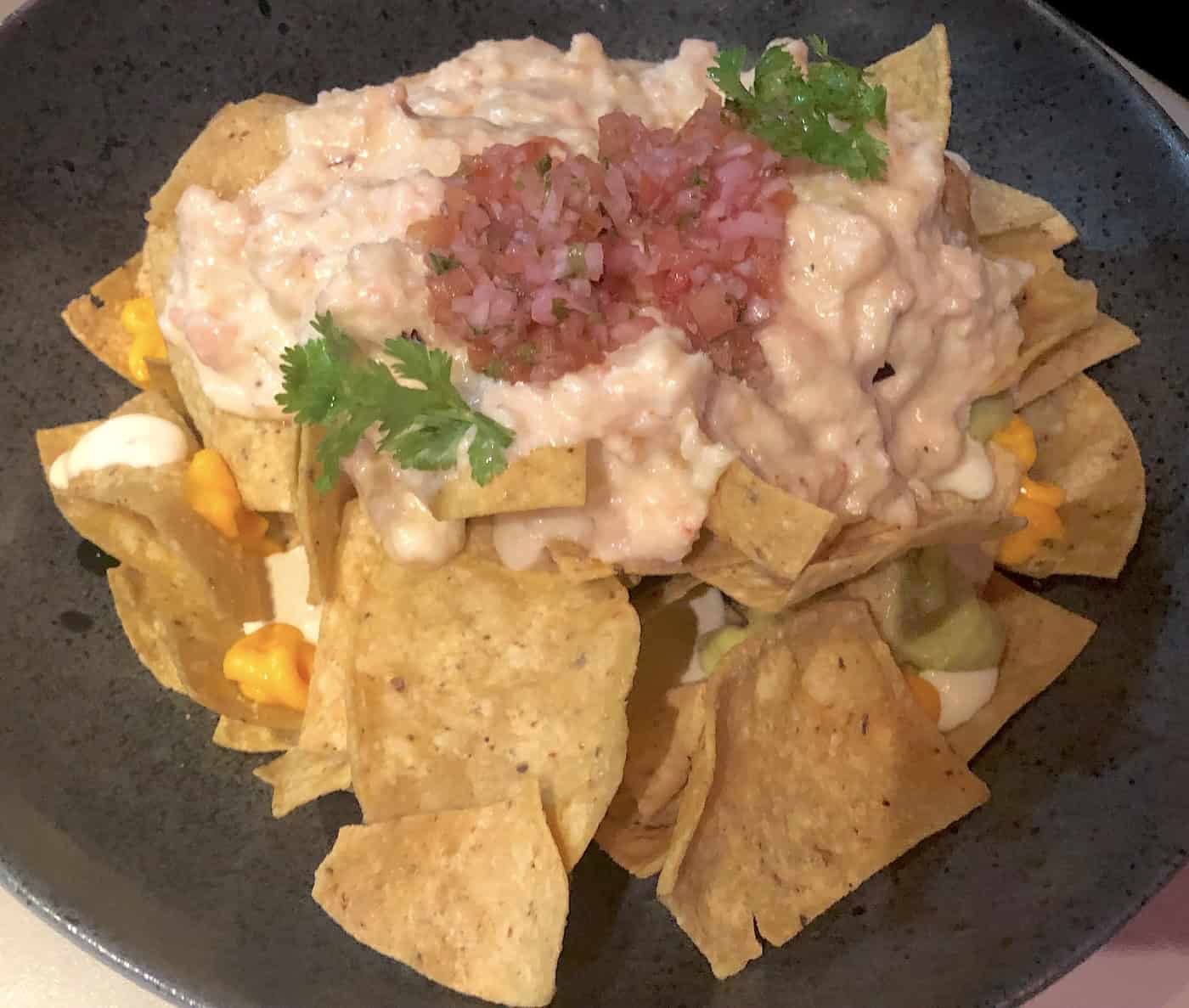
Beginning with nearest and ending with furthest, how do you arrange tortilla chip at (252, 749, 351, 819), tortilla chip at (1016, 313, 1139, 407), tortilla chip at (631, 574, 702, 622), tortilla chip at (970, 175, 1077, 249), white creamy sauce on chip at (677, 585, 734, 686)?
1. tortilla chip at (252, 749, 351, 819)
2. tortilla chip at (631, 574, 702, 622)
3. white creamy sauce on chip at (677, 585, 734, 686)
4. tortilla chip at (1016, 313, 1139, 407)
5. tortilla chip at (970, 175, 1077, 249)

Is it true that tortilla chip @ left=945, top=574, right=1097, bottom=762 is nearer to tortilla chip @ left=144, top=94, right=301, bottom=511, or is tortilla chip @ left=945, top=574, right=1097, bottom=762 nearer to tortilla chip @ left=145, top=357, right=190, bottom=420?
tortilla chip @ left=144, top=94, right=301, bottom=511

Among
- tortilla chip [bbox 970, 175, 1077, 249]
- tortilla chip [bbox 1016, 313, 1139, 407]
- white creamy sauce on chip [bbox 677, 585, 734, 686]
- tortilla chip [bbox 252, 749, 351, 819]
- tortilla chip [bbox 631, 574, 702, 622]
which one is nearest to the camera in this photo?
tortilla chip [bbox 252, 749, 351, 819]

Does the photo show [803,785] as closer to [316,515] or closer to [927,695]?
[927,695]

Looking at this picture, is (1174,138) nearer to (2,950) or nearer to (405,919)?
(405,919)

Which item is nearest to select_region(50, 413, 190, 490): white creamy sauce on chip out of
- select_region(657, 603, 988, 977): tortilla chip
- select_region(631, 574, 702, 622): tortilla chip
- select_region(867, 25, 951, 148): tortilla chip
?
select_region(631, 574, 702, 622): tortilla chip

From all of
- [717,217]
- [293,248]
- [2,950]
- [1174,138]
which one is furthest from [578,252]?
[2,950]

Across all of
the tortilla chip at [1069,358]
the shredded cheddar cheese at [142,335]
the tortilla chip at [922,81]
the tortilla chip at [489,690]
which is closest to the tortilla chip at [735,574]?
the tortilla chip at [489,690]
